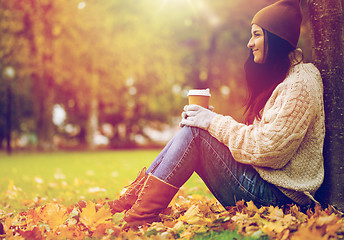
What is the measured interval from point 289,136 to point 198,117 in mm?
617

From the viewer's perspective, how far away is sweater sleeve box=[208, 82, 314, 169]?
2230mm

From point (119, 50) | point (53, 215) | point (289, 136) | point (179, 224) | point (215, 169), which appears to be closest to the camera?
point (289, 136)

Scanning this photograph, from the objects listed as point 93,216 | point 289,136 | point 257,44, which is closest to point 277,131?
point 289,136

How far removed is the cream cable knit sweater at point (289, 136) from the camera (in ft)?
7.34

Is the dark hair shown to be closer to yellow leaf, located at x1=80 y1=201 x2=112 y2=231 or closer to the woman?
the woman

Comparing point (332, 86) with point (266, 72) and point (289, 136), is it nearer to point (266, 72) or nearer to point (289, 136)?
point (266, 72)

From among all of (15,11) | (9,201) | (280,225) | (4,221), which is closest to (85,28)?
(15,11)

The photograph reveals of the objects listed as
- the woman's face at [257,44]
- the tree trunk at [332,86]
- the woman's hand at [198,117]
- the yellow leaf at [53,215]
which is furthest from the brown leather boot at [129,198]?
the tree trunk at [332,86]

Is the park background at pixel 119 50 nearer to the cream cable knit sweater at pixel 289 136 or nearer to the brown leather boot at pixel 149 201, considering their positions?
the cream cable knit sweater at pixel 289 136

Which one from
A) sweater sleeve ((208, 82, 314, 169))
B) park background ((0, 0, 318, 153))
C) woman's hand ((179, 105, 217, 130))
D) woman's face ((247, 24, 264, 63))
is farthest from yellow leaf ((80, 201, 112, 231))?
park background ((0, 0, 318, 153))

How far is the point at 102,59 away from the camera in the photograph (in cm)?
1622

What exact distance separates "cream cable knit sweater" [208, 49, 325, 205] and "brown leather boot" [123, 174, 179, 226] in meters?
0.50

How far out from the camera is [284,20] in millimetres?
2430

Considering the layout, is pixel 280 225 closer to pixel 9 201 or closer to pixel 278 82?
pixel 278 82
